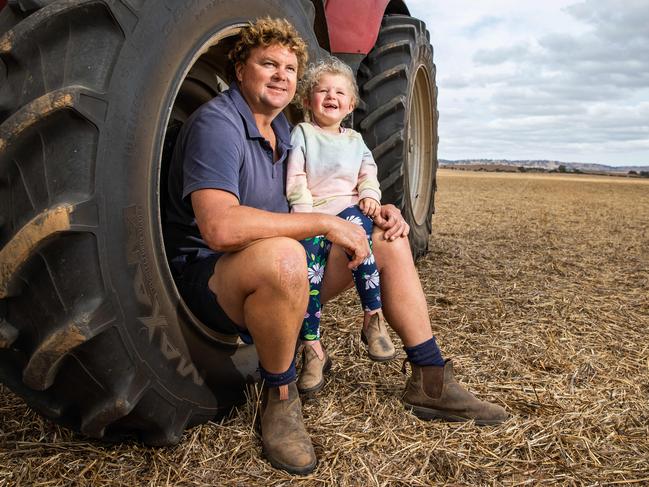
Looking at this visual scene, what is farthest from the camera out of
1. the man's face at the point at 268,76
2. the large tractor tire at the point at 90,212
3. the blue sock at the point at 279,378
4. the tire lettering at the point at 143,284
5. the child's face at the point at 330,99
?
the child's face at the point at 330,99

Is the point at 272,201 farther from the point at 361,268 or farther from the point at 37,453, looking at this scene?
the point at 37,453

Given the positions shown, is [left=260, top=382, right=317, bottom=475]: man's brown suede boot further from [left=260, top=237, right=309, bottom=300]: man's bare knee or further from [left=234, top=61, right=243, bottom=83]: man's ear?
[left=234, top=61, right=243, bottom=83]: man's ear

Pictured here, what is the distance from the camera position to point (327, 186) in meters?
2.29

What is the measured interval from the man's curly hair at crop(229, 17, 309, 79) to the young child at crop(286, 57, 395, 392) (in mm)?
246

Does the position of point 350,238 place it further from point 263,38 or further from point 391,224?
point 263,38

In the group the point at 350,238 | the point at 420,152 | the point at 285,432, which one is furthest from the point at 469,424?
the point at 420,152

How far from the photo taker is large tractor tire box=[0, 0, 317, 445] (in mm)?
1418

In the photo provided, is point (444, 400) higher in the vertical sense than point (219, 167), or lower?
lower

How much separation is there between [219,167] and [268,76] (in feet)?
1.39

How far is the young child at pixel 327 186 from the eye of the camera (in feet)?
7.15

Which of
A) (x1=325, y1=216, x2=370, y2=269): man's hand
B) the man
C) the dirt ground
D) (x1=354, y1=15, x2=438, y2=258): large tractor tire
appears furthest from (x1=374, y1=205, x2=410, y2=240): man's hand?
(x1=354, y1=15, x2=438, y2=258): large tractor tire

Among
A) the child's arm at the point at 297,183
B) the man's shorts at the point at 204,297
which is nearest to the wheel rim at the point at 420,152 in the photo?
the child's arm at the point at 297,183

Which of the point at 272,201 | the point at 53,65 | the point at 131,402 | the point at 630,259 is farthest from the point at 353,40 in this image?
the point at 630,259

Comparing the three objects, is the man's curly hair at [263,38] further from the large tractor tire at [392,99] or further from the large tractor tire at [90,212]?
the large tractor tire at [392,99]
